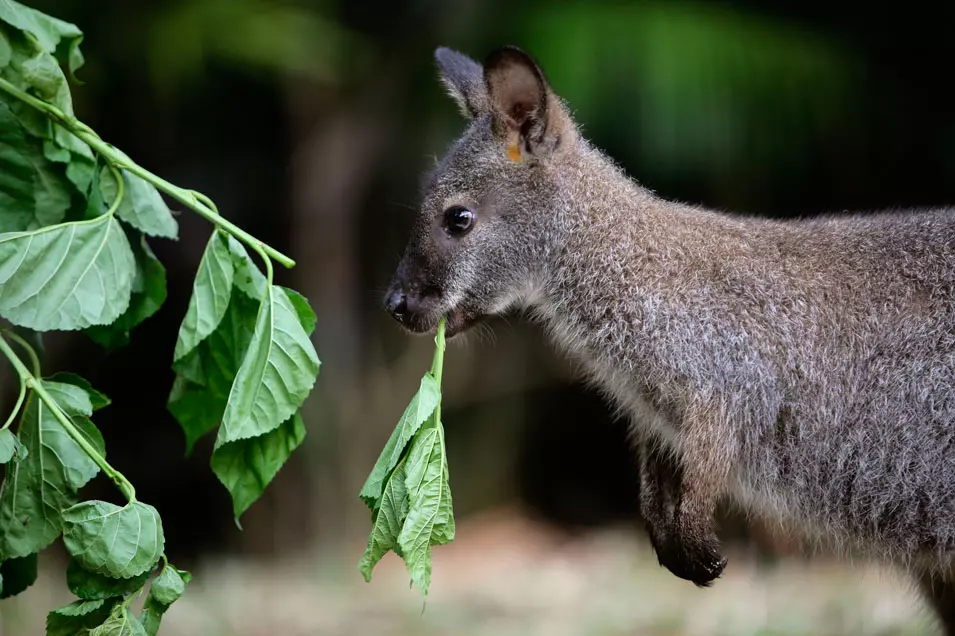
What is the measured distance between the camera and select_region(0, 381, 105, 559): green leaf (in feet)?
8.93

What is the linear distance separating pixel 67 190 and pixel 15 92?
1.25 ft

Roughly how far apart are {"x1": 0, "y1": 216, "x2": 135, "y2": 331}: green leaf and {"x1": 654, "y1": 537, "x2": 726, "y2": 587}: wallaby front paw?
1680mm

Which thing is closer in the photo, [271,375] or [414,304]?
[271,375]

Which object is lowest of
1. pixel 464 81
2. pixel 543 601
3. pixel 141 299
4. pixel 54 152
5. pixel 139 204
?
pixel 543 601

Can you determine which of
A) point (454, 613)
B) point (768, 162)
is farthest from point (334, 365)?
point (768, 162)

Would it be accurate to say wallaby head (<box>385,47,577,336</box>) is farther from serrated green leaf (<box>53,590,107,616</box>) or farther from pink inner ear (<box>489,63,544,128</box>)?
serrated green leaf (<box>53,590,107,616</box>)

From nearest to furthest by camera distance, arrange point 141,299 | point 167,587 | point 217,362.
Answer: point 167,587
point 217,362
point 141,299

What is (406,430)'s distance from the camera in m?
2.75

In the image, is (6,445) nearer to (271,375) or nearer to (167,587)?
(167,587)

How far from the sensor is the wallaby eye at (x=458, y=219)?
3316 mm

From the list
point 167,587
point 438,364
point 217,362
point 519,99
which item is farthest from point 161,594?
point 519,99

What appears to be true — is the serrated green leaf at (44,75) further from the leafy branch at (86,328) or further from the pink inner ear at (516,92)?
the pink inner ear at (516,92)

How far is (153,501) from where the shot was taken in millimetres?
7297

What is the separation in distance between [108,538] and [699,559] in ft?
5.24
